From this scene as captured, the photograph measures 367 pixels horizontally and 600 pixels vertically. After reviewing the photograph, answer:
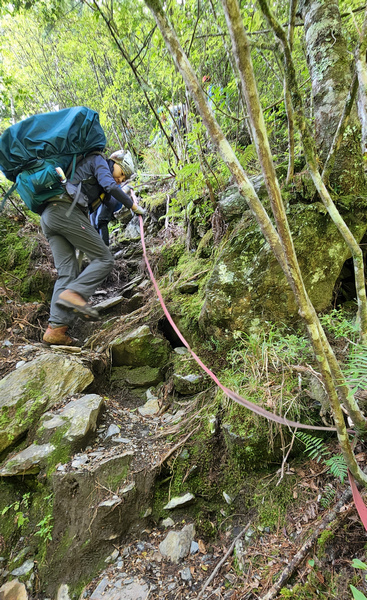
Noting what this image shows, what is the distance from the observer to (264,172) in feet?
3.89

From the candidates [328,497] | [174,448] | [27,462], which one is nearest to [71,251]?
[27,462]

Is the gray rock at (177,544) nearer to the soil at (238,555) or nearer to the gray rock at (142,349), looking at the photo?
the soil at (238,555)

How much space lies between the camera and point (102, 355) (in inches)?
152

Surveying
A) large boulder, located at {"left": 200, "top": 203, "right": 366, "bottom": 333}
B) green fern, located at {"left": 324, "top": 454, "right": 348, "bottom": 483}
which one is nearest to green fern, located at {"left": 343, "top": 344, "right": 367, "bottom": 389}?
green fern, located at {"left": 324, "top": 454, "right": 348, "bottom": 483}

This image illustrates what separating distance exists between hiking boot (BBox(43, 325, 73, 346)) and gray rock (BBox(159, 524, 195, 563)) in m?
2.67

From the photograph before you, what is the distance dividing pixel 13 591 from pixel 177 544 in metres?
1.31

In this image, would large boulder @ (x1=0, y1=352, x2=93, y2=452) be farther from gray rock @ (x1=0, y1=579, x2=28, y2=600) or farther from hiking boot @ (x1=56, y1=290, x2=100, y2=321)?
gray rock @ (x1=0, y1=579, x2=28, y2=600)

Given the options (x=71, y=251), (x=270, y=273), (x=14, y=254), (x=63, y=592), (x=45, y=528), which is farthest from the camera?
(x=14, y=254)

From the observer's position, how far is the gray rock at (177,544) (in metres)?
2.20

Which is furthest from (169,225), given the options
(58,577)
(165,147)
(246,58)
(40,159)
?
(58,577)

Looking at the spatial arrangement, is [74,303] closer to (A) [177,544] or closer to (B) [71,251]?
(B) [71,251]

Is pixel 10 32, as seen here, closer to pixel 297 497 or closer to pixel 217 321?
pixel 217 321

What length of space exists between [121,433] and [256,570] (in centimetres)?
170

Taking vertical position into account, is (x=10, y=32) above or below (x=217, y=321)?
above
